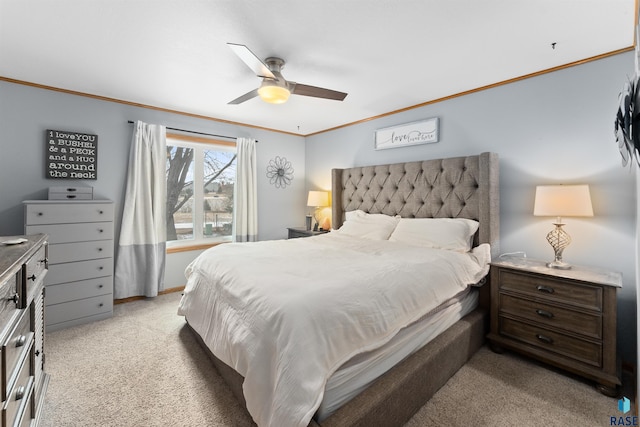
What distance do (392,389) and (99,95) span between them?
3960mm

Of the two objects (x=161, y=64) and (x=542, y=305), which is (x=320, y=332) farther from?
(x=161, y=64)

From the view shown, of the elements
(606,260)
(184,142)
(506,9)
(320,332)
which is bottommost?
(320,332)

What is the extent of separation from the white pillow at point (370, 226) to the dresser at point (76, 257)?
2.61 m

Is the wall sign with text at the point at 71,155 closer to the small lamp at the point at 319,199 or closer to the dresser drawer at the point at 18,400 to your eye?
the dresser drawer at the point at 18,400

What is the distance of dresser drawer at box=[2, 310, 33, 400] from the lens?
35.9 inches

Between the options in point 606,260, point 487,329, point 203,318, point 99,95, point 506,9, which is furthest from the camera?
point 99,95

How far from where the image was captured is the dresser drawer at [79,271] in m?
2.68

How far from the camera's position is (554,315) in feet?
6.56

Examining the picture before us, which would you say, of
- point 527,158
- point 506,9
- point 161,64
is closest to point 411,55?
point 506,9

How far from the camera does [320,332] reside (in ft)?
4.04

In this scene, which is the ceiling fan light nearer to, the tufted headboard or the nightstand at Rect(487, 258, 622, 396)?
the tufted headboard

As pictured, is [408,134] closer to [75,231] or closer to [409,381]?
[409,381]

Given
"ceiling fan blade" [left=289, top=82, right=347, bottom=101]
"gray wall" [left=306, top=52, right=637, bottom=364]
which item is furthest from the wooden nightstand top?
"ceiling fan blade" [left=289, top=82, right=347, bottom=101]

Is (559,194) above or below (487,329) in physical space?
above
